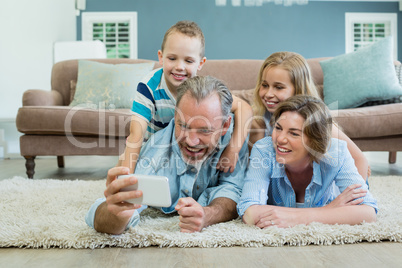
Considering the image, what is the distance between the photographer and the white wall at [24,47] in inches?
169

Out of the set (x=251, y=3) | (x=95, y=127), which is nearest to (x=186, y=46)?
(x=95, y=127)

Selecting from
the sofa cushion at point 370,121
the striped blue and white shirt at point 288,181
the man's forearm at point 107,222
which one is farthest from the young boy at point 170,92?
the sofa cushion at point 370,121

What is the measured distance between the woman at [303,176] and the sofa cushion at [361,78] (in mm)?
1651

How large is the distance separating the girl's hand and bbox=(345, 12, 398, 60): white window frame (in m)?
7.32

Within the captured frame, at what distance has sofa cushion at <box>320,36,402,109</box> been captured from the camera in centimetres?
290

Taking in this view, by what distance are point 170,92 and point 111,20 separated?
6.57m

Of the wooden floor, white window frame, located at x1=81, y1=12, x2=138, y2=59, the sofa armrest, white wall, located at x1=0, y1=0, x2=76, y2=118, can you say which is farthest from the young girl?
white window frame, located at x1=81, y1=12, x2=138, y2=59

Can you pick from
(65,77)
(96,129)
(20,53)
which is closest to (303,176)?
(96,129)

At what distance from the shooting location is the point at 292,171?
149 cm

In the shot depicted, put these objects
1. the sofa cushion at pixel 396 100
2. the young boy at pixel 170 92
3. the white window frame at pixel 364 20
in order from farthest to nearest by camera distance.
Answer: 1. the white window frame at pixel 364 20
2. the sofa cushion at pixel 396 100
3. the young boy at pixel 170 92

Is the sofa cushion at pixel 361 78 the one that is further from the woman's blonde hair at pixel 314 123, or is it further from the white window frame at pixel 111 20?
the white window frame at pixel 111 20

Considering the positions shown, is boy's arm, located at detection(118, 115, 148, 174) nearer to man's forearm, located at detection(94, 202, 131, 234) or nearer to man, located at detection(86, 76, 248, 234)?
man, located at detection(86, 76, 248, 234)

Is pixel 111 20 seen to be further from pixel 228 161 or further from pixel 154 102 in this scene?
pixel 228 161

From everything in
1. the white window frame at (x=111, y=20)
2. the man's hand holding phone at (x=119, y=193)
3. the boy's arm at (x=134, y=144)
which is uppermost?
the white window frame at (x=111, y=20)
